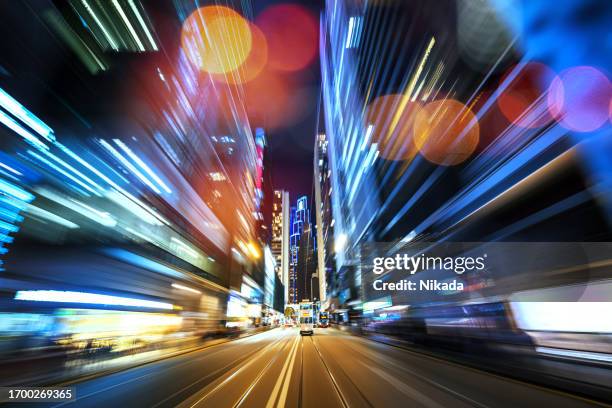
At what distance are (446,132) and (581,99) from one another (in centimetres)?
1212

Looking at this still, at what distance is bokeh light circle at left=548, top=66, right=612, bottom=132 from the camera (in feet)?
36.1

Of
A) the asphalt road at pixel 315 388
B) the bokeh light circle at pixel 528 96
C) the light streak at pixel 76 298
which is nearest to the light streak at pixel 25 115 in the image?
the light streak at pixel 76 298

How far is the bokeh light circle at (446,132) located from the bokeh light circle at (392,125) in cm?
261

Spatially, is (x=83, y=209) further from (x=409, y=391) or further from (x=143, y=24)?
(x=409, y=391)

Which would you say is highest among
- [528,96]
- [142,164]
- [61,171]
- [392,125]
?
[392,125]

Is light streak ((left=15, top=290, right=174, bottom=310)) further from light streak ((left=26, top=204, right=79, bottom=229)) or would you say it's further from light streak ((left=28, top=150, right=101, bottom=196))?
light streak ((left=28, top=150, right=101, bottom=196))

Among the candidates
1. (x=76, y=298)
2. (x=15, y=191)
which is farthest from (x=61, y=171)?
(x=76, y=298)

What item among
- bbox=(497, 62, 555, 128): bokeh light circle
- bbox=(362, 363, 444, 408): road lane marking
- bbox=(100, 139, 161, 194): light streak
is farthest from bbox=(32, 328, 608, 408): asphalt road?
bbox=(100, 139, 161, 194): light streak

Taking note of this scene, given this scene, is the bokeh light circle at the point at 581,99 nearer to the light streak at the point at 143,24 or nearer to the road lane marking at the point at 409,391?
the road lane marking at the point at 409,391

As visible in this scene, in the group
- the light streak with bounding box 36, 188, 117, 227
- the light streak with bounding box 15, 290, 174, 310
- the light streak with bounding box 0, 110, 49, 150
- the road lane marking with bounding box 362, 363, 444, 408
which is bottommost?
the road lane marking with bounding box 362, 363, 444, 408

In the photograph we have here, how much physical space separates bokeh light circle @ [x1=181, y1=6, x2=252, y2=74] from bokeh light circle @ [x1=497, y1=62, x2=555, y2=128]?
3145 centimetres

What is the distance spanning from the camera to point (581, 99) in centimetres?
1160

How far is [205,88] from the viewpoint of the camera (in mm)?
39250

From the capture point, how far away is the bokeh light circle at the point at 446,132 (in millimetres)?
20203
